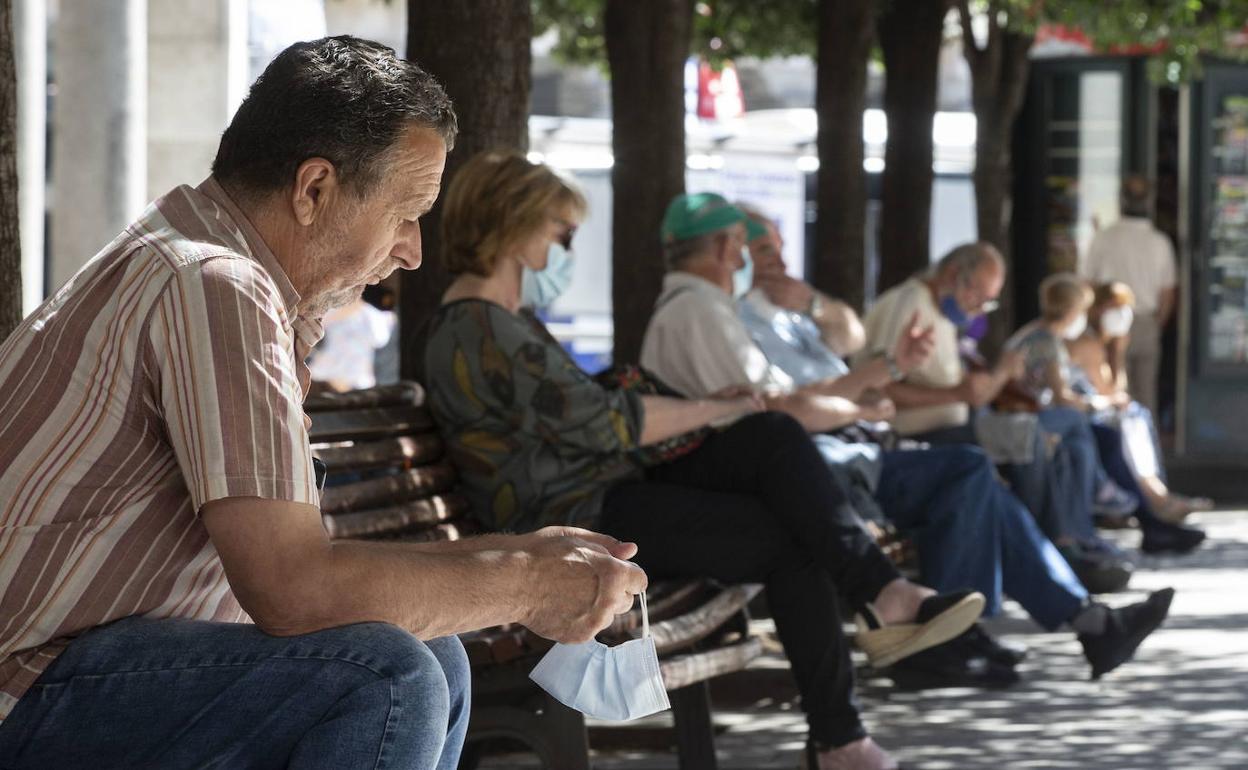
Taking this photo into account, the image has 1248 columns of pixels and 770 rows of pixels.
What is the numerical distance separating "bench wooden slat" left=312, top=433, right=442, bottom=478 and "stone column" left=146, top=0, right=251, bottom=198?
5.31m

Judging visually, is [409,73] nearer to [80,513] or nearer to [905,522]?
[80,513]

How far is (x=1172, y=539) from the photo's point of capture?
444 inches

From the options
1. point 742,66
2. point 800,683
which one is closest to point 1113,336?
point 800,683

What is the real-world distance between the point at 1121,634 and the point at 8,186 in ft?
13.8

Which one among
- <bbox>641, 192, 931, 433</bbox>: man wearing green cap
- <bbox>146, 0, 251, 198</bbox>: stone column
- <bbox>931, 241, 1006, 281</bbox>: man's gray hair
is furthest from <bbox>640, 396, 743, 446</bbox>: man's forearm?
<bbox>146, 0, 251, 198</bbox>: stone column

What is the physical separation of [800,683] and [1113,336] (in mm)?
8085

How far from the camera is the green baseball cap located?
6844 mm

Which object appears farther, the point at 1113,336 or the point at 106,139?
the point at 1113,336

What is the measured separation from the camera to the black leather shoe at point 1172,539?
11.2 metres

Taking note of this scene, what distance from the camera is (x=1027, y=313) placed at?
19.1m

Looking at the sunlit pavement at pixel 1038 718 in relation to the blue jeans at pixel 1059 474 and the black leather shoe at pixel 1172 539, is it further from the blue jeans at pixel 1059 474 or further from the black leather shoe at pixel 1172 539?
the black leather shoe at pixel 1172 539

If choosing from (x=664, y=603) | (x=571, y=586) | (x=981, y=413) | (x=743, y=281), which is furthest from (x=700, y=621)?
(x=981, y=413)

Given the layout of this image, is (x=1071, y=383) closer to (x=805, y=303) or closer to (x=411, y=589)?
(x=805, y=303)

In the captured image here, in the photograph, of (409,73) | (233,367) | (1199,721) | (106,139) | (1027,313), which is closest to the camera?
(233,367)
